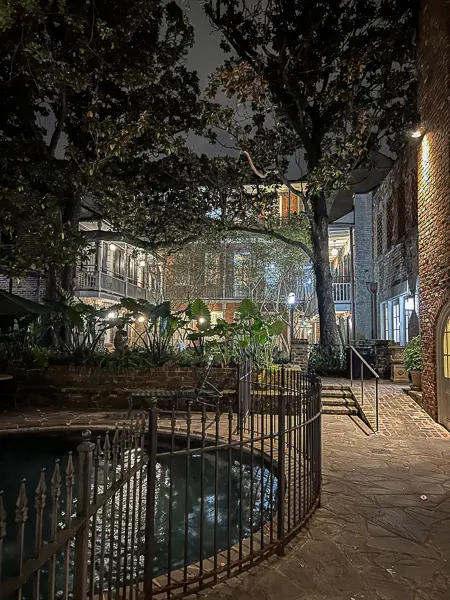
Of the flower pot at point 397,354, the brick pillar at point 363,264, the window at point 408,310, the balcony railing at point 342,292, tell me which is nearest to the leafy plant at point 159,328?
the flower pot at point 397,354

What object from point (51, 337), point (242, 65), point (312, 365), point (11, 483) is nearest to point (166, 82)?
point (242, 65)

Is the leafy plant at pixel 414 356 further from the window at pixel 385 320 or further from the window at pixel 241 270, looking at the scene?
the window at pixel 241 270

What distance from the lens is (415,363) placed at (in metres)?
11.9

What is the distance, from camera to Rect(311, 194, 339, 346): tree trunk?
16359 millimetres

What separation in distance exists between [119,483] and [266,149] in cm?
1570

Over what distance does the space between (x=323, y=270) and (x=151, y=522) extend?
1408 centimetres

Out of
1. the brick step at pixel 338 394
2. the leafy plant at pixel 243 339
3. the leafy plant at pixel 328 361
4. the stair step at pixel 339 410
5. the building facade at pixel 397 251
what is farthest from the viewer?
the leafy plant at pixel 328 361

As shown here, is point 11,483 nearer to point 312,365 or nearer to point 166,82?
point 312,365

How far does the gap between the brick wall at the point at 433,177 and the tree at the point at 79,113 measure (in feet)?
23.0

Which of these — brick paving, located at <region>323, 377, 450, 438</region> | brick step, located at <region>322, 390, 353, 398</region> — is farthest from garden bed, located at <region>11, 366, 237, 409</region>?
brick paving, located at <region>323, 377, 450, 438</region>

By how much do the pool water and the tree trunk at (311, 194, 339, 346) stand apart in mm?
9593

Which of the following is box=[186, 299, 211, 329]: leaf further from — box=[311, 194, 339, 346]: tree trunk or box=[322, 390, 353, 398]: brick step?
box=[311, 194, 339, 346]: tree trunk

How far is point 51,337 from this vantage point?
1365cm

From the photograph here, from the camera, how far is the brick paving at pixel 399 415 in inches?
340
